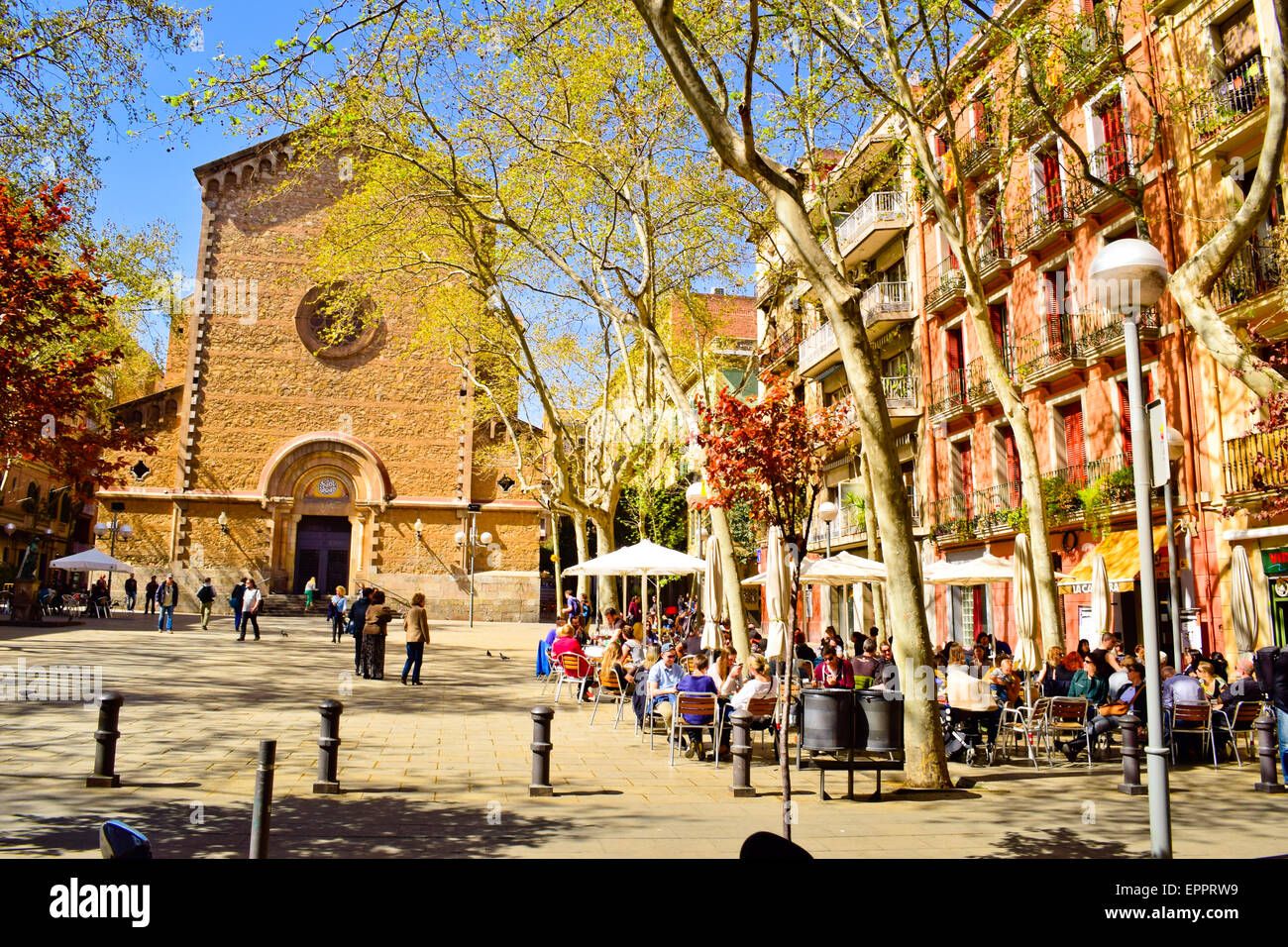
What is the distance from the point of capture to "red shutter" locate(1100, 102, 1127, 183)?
19812 millimetres

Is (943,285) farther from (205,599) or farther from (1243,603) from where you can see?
(205,599)

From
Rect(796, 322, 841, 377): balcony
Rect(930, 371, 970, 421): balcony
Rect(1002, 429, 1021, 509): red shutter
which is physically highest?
Rect(796, 322, 841, 377): balcony

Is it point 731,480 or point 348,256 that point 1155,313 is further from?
point 348,256

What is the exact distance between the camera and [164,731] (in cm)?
1054

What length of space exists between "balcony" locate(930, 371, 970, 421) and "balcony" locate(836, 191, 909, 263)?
217 inches

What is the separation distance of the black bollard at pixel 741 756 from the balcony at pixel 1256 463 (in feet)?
38.1

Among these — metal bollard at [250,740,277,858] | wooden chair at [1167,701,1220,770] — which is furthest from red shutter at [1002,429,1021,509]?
metal bollard at [250,740,277,858]

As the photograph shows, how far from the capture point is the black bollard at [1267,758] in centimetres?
923

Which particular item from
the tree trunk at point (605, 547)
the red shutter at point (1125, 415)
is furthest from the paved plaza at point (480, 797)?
the red shutter at point (1125, 415)

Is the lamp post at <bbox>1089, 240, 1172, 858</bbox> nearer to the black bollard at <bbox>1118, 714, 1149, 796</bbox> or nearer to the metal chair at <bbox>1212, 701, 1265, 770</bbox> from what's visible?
the black bollard at <bbox>1118, 714, 1149, 796</bbox>

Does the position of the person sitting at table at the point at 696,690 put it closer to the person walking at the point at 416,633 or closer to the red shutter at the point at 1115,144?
the person walking at the point at 416,633

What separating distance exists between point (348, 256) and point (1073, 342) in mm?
16400

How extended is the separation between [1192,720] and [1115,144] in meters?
14.7
